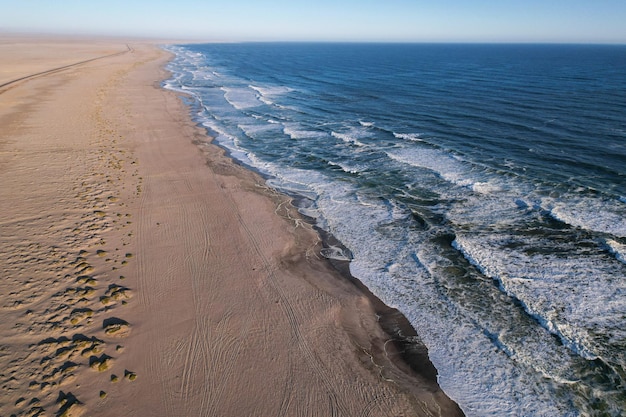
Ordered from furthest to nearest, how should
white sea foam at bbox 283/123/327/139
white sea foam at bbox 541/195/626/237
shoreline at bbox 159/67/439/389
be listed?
white sea foam at bbox 283/123/327/139, white sea foam at bbox 541/195/626/237, shoreline at bbox 159/67/439/389

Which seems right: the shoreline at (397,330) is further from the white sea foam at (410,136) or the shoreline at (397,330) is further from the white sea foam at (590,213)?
the white sea foam at (410,136)

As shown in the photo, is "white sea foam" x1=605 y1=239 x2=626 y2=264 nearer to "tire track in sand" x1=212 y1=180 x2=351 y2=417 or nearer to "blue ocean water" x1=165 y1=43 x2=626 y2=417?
"blue ocean water" x1=165 y1=43 x2=626 y2=417

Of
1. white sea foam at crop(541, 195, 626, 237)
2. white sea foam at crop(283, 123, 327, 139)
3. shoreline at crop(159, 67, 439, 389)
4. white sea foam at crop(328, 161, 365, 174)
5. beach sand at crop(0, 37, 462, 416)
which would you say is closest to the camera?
beach sand at crop(0, 37, 462, 416)

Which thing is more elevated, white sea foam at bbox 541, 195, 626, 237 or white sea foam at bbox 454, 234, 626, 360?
white sea foam at bbox 541, 195, 626, 237

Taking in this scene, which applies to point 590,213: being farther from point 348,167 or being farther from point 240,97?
point 240,97

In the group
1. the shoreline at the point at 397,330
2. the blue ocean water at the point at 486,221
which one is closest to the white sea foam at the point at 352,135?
the blue ocean water at the point at 486,221

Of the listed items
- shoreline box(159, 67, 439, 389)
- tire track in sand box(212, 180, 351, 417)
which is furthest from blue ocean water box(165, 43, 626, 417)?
tire track in sand box(212, 180, 351, 417)
